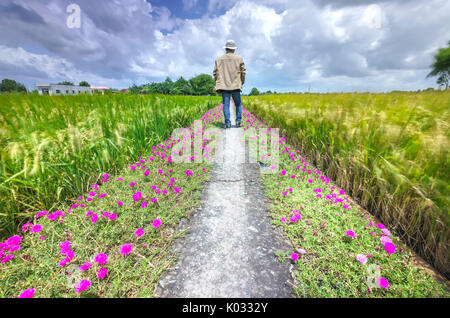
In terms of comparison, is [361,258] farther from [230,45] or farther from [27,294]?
[230,45]

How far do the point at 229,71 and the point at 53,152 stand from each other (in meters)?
5.17

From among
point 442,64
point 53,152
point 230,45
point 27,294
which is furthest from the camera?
point 442,64

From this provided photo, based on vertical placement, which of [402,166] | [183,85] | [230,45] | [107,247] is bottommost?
[107,247]

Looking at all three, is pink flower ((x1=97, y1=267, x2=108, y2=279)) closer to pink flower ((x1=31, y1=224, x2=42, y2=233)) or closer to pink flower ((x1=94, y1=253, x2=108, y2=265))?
pink flower ((x1=94, y1=253, x2=108, y2=265))

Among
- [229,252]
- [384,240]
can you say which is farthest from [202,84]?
[384,240]

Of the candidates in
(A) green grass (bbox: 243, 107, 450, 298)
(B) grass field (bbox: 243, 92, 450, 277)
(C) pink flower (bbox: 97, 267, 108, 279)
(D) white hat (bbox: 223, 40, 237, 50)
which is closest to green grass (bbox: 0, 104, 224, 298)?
(C) pink flower (bbox: 97, 267, 108, 279)

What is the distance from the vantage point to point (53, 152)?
202 centimetres

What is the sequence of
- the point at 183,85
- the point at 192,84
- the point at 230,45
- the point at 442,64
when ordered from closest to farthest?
the point at 230,45, the point at 442,64, the point at 183,85, the point at 192,84

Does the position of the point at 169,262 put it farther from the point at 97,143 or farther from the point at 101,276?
the point at 97,143

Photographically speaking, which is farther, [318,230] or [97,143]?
[97,143]

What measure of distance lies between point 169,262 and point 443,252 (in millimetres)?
2192

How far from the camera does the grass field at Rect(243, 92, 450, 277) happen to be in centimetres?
152

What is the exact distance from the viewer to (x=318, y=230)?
1771 millimetres
